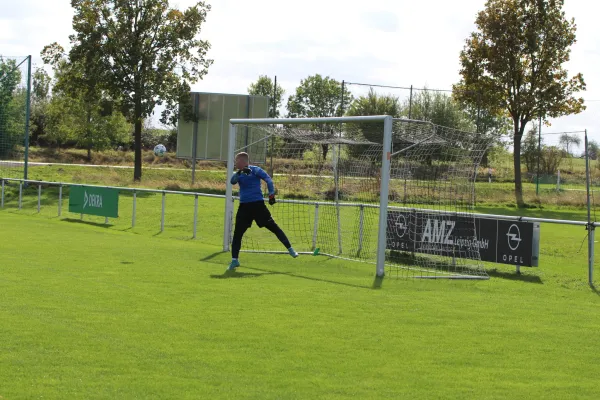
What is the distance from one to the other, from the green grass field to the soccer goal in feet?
→ 3.51

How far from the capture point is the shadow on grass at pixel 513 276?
42.6ft

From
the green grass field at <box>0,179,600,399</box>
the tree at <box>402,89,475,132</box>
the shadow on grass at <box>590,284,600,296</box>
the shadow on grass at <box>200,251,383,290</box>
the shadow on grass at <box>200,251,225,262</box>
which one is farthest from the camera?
the tree at <box>402,89,475,132</box>

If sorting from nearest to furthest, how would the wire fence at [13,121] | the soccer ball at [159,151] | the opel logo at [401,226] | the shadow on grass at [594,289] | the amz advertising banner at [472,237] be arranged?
the shadow on grass at [594,289], the amz advertising banner at [472,237], the opel logo at [401,226], the wire fence at [13,121], the soccer ball at [159,151]

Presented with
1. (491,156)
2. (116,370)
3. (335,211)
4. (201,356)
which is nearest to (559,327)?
(201,356)

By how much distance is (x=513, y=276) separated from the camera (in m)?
13.4

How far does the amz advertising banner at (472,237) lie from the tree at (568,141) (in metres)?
5.43

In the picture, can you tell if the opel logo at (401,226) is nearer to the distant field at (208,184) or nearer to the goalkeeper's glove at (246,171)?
the goalkeeper's glove at (246,171)

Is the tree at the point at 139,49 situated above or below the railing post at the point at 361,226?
above

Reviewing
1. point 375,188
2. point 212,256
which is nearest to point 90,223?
point 212,256

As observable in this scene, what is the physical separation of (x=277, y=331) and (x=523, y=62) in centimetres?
3103

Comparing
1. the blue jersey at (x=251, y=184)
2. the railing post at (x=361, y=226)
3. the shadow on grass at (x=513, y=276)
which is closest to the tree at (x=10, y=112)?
the railing post at (x=361, y=226)

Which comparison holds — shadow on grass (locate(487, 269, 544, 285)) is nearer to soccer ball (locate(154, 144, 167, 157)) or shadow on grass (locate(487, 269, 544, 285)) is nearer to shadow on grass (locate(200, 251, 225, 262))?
shadow on grass (locate(200, 251, 225, 262))

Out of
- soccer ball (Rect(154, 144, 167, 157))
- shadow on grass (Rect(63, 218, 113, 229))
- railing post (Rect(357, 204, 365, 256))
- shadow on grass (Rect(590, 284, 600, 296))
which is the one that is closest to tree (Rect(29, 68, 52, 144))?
soccer ball (Rect(154, 144, 167, 157))

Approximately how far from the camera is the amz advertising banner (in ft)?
43.6
